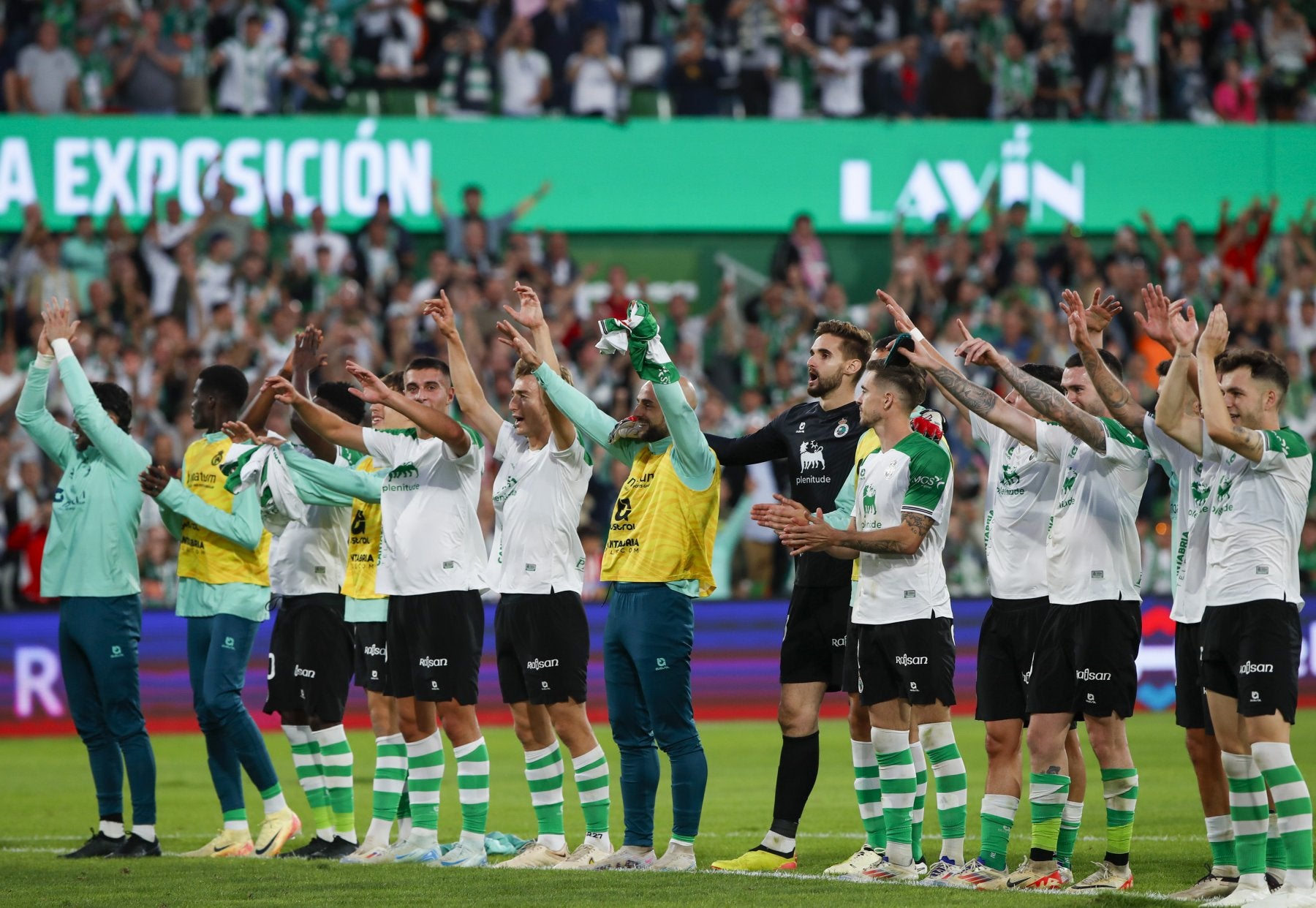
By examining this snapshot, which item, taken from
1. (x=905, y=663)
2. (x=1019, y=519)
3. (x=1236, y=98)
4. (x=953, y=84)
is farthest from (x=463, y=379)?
(x=1236, y=98)

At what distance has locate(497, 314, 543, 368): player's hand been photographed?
9375mm

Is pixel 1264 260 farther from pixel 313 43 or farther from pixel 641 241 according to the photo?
pixel 313 43

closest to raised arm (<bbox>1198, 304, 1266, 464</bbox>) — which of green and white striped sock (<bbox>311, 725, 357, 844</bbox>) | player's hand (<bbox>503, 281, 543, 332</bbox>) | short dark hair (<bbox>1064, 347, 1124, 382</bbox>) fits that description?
short dark hair (<bbox>1064, 347, 1124, 382</bbox>)

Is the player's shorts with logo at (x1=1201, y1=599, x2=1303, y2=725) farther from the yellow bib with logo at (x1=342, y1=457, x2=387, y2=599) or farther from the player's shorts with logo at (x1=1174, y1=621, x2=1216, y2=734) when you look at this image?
the yellow bib with logo at (x1=342, y1=457, x2=387, y2=599)

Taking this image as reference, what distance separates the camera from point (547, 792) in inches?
397

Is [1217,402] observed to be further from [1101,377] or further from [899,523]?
[899,523]

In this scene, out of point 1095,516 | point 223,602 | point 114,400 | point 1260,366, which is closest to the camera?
point 1260,366

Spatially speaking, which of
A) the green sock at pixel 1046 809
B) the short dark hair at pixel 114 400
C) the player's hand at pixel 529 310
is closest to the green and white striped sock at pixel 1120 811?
the green sock at pixel 1046 809

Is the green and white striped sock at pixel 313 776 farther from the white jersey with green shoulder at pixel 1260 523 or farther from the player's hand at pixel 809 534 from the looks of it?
the white jersey with green shoulder at pixel 1260 523

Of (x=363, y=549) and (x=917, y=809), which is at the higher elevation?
(x=363, y=549)

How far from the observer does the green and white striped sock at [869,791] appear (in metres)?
9.89

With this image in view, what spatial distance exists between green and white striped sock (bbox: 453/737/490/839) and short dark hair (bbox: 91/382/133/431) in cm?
321

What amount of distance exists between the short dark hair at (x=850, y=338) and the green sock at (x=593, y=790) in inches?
105

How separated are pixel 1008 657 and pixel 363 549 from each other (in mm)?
4060
